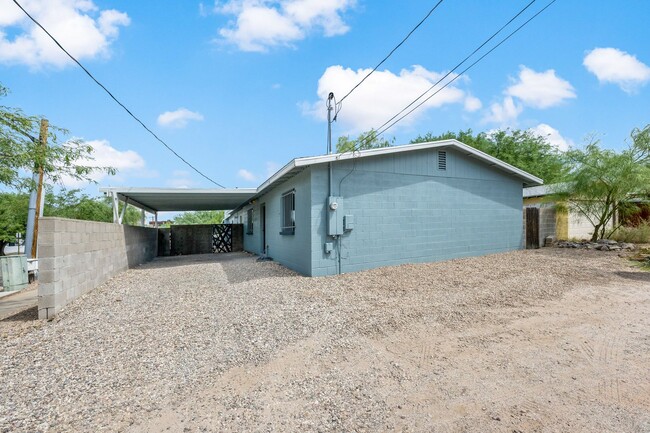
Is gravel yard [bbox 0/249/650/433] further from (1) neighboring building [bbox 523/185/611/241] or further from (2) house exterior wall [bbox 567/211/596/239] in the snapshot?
(2) house exterior wall [bbox 567/211/596/239]

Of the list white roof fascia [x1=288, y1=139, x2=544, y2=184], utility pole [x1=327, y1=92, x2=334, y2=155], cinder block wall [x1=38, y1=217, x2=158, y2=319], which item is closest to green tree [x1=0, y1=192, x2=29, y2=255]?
cinder block wall [x1=38, y1=217, x2=158, y2=319]

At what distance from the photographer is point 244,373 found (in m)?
2.91

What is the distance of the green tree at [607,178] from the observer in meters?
10.6

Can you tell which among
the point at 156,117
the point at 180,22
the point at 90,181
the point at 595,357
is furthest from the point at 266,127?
the point at 595,357

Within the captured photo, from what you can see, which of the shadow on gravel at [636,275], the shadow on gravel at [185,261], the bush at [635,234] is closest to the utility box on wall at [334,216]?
the shadow on gravel at [185,261]

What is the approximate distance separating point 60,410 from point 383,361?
2651 mm

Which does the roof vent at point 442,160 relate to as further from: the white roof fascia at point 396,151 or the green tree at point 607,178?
the green tree at point 607,178

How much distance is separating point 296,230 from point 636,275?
7.64 meters

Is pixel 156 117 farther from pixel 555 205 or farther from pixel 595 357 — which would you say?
pixel 555 205

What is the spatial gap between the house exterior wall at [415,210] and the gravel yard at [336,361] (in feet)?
5.93

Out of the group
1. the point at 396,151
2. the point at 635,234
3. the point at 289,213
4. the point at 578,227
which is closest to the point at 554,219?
the point at 578,227

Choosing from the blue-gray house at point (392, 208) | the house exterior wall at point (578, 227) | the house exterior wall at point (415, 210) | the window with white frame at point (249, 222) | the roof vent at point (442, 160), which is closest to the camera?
the blue-gray house at point (392, 208)

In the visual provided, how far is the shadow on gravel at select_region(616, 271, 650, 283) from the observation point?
6.62 metres

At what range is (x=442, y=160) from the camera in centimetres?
887
